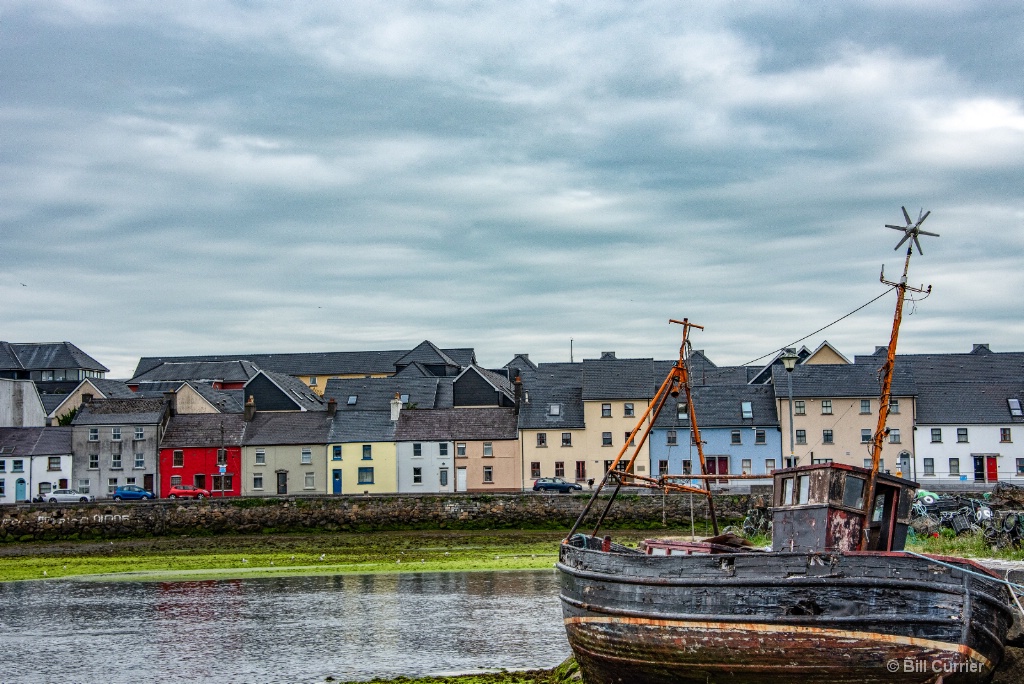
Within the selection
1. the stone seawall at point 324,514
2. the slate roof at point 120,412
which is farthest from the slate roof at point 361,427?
the stone seawall at point 324,514

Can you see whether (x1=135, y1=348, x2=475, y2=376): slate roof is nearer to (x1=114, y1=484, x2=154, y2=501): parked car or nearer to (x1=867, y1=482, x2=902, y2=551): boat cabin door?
(x1=114, y1=484, x2=154, y2=501): parked car

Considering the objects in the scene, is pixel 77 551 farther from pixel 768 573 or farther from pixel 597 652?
pixel 768 573

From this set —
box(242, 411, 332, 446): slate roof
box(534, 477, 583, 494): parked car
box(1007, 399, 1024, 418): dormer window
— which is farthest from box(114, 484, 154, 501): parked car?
box(1007, 399, 1024, 418): dormer window

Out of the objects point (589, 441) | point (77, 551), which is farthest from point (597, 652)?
point (589, 441)

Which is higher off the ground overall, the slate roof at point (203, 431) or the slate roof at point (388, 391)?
the slate roof at point (388, 391)

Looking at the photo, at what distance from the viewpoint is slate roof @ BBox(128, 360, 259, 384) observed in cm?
13612

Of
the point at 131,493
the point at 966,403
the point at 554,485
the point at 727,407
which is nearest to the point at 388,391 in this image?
the point at 131,493

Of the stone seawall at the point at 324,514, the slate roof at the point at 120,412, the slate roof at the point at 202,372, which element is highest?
the slate roof at the point at 202,372

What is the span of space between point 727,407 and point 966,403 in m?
17.5

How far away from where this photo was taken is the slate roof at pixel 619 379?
84562 millimetres

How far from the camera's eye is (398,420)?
283 ft

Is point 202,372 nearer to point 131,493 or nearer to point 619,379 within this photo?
point 131,493

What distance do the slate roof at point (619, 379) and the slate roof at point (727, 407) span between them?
240cm

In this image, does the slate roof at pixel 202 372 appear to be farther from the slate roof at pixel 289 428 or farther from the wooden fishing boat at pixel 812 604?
the wooden fishing boat at pixel 812 604
